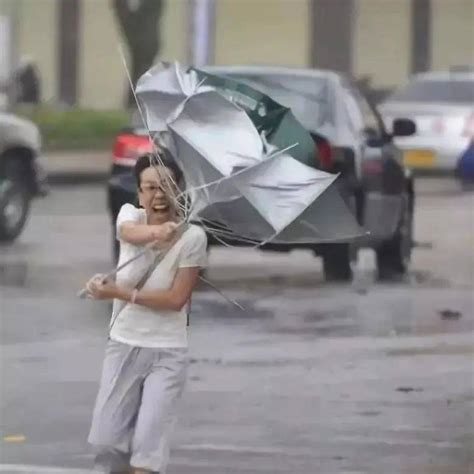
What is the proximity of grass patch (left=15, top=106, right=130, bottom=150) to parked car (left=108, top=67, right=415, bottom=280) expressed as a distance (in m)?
14.6

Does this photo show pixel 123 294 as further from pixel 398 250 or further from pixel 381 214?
pixel 398 250

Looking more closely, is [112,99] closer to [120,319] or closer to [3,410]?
[3,410]

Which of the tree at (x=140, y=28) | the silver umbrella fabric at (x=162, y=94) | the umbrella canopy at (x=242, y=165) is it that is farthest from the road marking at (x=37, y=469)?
the tree at (x=140, y=28)

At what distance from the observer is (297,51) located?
3909 centimetres

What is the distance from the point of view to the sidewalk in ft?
86.9

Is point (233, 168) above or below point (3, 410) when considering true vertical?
above

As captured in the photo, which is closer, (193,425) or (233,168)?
(233,168)

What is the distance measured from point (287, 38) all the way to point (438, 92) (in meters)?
13.3

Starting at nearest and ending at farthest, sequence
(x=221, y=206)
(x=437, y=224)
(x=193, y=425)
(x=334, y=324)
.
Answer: (x=221, y=206)
(x=193, y=425)
(x=334, y=324)
(x=437, y=224)

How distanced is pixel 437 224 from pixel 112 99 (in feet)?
65.6

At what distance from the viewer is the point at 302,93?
44.5ft

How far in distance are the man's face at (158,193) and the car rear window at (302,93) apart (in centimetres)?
673

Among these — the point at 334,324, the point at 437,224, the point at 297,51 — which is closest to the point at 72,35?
the point at 297,51

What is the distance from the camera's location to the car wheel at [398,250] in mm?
14680
